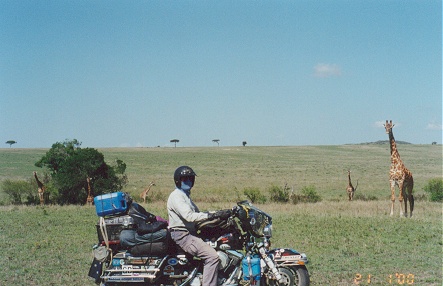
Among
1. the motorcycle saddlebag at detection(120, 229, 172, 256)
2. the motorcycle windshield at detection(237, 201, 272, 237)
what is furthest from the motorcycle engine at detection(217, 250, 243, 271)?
the motorcycle saddlebag at detection(120, 229, 172, 256)

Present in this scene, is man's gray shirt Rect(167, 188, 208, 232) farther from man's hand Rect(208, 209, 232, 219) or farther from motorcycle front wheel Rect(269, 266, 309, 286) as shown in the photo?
motorcycle front wheel Rect(269, 266, 309, 286)

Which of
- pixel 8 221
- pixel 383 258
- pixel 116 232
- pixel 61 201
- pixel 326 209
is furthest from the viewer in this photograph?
pixel 61 201

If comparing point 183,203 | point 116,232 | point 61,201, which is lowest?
point 61,201

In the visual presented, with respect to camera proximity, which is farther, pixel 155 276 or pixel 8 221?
pixel 8 221

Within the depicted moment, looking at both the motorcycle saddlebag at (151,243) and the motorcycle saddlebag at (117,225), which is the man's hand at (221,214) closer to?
the motorcycle saddlebag at (151,243)

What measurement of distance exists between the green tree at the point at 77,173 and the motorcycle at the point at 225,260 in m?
23.7

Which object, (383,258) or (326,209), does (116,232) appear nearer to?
(383,258)

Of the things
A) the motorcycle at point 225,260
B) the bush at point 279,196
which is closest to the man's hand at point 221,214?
the motorcycle at point 225,260

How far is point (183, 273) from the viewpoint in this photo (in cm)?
772

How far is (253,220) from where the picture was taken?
7.49 meters

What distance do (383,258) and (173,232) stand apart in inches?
231

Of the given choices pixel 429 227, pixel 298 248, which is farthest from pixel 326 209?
pixel 298 248

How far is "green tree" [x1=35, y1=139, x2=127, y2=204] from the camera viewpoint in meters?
30.7
